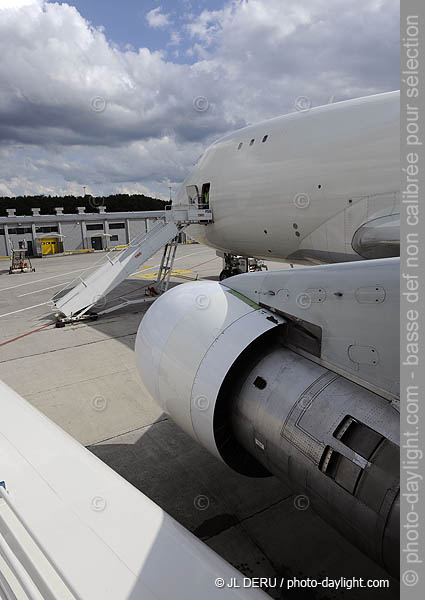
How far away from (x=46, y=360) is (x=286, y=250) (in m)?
→ 7.54

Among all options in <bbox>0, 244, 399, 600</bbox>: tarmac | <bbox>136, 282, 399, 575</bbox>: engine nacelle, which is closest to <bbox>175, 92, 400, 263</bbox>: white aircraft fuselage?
<bbox>136, 282, 399, 575</bbox>: engine nacelle

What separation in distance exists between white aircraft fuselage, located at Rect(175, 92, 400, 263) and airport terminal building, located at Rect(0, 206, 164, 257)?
121 feet

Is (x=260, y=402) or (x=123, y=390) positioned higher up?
(x=260, y=402)

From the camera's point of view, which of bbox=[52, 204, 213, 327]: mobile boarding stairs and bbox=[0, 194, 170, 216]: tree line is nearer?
bbox=[52, 204, 213, 327]: mobile boarding stairs

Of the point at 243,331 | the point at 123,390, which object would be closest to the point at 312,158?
the point at 243,331

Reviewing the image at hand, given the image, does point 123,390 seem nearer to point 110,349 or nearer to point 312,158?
point 110,349

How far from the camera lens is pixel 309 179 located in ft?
31.3

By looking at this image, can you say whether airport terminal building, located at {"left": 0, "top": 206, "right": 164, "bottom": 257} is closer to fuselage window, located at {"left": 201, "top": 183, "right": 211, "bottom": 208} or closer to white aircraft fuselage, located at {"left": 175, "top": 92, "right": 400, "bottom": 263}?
fuselage window, located at {"left": 201, "top": 183, "right": 211, "bottom": 208}

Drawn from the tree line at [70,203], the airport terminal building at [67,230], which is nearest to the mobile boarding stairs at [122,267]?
the airport terminal building at [67,230]

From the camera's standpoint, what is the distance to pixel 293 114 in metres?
10.6

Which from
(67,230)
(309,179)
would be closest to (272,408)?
(309,179)

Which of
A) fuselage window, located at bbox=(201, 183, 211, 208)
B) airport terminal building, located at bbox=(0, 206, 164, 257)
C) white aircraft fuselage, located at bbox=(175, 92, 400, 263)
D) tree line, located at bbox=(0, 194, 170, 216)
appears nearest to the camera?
white aircraft fuselage, located at bbox=(175, 92, 400, 263)

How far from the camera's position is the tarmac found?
466 cm

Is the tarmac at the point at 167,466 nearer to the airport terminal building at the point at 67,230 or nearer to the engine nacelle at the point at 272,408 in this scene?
the engine nacelle at the point at 272,408
